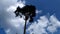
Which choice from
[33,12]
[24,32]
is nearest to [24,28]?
[24,32]

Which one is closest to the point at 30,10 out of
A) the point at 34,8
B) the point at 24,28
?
the point at 34,8

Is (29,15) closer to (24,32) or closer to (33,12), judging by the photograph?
(33,12)

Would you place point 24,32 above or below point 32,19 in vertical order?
below

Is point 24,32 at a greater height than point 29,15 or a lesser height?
lesser

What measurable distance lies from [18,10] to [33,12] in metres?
3.72

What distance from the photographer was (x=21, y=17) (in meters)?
50.7

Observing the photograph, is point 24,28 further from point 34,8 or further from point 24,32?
point 34,8

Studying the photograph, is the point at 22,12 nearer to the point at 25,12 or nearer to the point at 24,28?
the point at 25,12

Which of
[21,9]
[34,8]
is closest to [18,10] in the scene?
[21,9]

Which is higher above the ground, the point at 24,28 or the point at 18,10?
the point at 18,10

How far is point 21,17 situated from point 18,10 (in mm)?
1829

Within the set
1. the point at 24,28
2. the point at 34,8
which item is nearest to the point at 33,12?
the point at 34,8

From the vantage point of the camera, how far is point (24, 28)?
49.7 m

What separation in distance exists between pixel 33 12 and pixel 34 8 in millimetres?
1062
